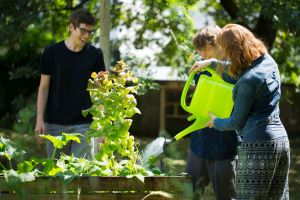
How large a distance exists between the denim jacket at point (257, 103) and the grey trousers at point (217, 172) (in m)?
0.91

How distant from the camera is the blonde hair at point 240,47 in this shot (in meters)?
3.25

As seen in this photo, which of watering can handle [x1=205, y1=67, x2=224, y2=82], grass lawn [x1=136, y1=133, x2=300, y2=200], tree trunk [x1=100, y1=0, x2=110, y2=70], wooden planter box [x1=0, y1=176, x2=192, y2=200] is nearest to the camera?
wooden planter box [x1=0, y1=176, x2=192, y2=200]

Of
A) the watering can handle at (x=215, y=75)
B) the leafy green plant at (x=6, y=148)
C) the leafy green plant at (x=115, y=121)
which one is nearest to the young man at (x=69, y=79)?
the watering can handle at (x=215, y=75)

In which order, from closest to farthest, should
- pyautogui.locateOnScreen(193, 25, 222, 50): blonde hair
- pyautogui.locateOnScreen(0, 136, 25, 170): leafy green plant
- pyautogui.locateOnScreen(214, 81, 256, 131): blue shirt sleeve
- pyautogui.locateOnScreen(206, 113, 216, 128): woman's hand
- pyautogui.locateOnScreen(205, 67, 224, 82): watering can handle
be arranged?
pyautogui.locateOnScreen(0, 136, 25, 170): leafy green plant
pyautogui.locateOnScreen(214, 81, 256, 131): blue shirt sleeve
pyautogui.locateOnScreen(206, 113, 216, 128): woman's hand
pyautogui.locateOnScreen(205, 67, 224, 82): watering can handle
pyautogui.locateOnScreen(193, 25, 222, 50): blonde hair

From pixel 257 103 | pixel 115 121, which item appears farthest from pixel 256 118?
pixel 115 121

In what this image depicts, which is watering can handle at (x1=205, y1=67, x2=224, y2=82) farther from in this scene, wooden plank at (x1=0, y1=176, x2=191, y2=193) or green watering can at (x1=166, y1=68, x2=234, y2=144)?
wooden plank at (x1=0, y1=176, x2=191, y2=193)

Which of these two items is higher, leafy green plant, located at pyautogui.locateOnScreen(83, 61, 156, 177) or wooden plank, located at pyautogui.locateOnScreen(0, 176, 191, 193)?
leafy green plant, located at pyautogui.locateOnScreen(83, 61, 156, 177)

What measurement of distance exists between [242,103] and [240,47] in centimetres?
27

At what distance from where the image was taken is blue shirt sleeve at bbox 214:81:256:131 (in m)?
3.16

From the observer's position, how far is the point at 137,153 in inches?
131

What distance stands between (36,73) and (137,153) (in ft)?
26.5

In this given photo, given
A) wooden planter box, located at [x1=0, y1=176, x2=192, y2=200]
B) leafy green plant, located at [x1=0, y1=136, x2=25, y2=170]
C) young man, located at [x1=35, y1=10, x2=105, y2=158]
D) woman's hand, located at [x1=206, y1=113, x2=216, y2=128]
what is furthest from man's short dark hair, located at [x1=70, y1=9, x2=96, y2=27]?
wooden planter box, located at [x1=0, y1=176, x2=192, y2=200]

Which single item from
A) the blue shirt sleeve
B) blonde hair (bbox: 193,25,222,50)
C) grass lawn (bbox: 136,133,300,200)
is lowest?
grass lawn (bbox: 136,133,300,200)

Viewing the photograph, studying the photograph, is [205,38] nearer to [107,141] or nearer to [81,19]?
[81,19]
